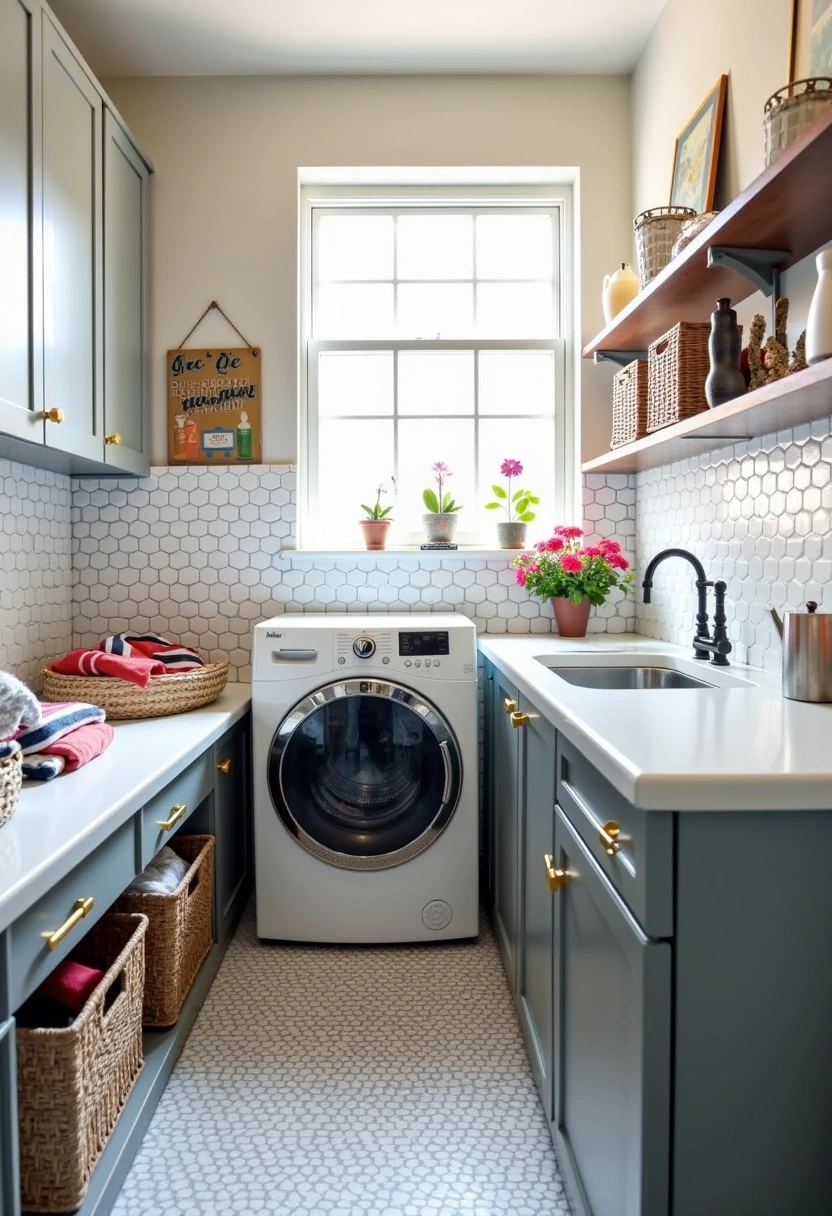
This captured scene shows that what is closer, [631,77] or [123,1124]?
[123,1124]

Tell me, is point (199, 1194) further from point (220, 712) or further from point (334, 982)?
point (220, 712)

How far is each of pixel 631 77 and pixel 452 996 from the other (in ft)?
10.0

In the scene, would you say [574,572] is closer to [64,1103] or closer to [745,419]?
[745,419]

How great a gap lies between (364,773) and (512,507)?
116cm

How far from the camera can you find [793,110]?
1.31 metres

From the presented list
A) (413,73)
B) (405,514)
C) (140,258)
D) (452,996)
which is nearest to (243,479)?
(405,514)

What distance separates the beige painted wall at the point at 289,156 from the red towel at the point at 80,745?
1.41 m

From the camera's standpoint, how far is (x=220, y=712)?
2.13 metres

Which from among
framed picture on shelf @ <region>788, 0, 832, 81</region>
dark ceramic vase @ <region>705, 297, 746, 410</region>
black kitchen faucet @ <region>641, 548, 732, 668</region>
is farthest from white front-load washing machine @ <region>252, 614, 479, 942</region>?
framed picture on shelf @ <region>788, 0, 832, 81</region>

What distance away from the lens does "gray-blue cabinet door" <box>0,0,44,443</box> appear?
163 centimetres

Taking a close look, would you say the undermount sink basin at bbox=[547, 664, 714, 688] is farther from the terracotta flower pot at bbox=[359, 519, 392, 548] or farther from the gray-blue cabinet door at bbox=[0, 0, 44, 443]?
the gray-blue cabinet door at bbox=[0, 0, 44, 443]

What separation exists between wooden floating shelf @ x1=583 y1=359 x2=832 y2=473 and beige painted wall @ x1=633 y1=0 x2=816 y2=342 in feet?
0.74

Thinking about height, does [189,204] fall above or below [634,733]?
above

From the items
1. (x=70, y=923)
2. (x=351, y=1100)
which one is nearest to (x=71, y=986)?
(x=70, y=923)
